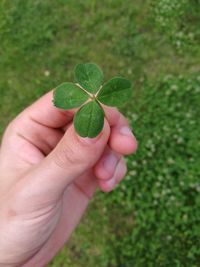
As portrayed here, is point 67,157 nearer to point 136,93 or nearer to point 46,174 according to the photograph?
Result: point 46,174

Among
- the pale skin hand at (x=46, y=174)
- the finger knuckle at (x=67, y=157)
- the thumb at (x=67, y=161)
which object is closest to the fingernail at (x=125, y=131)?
the pale skin hand at (x=46, y=174)

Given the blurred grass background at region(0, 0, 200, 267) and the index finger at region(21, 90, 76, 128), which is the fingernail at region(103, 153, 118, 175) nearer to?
the index finger at region(21, 90, 76, 128)

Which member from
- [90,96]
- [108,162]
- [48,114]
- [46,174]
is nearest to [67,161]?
[46,174]

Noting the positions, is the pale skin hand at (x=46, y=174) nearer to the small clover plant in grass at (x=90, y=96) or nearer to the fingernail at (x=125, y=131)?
the fingernail at (x=125, y=131)

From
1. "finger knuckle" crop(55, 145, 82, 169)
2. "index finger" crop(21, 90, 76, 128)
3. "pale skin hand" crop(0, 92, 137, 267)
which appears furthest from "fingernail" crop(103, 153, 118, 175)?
"finger knuckle" crop(55, 145, 82, 169)

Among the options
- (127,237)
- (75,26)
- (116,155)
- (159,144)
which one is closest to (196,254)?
(127,237)
